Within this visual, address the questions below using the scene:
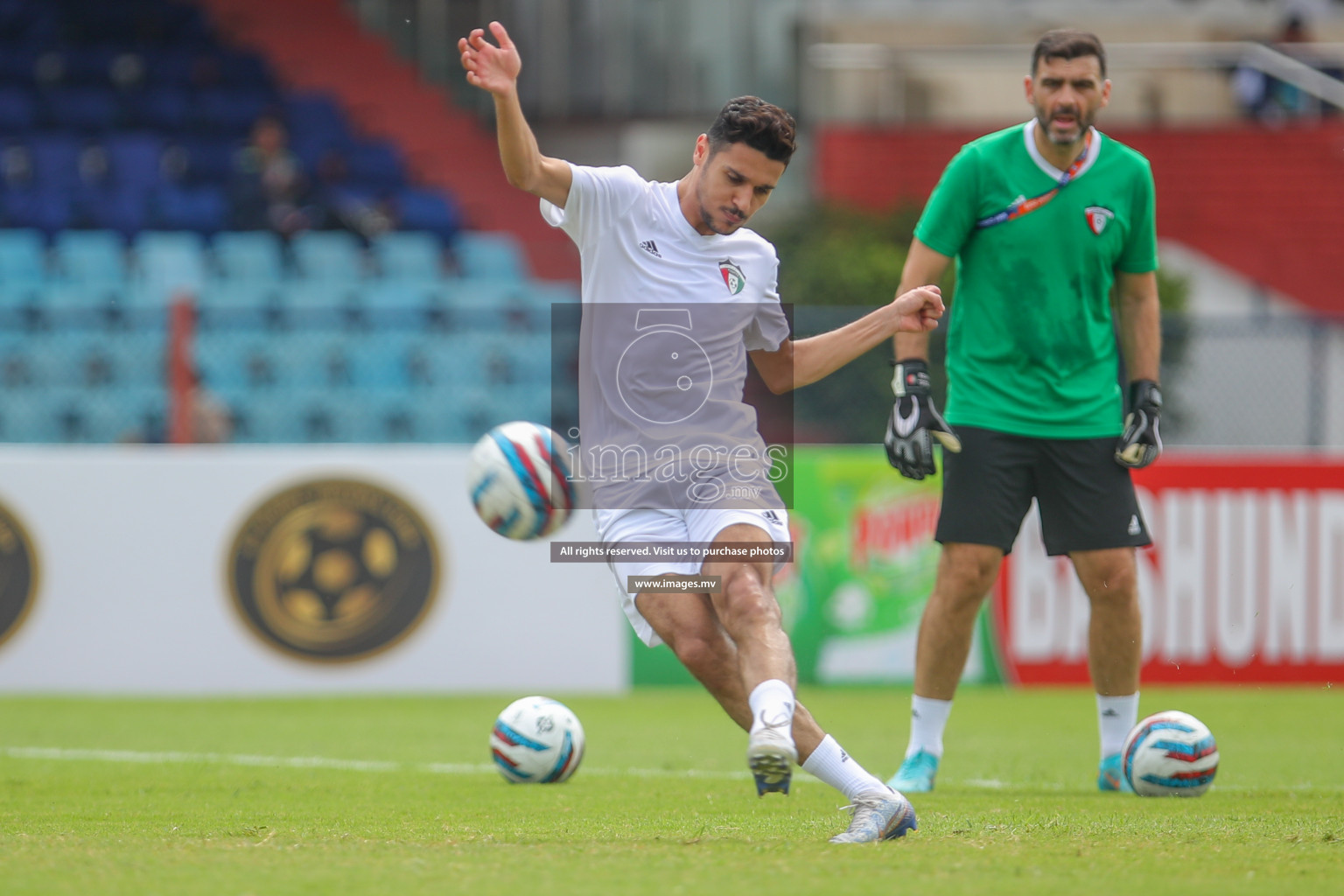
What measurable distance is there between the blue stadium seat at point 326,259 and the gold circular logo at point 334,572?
4201 mm

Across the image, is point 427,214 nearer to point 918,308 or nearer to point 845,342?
point 845,342

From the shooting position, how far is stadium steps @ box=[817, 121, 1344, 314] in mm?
15969

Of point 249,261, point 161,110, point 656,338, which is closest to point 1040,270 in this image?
point 656,338

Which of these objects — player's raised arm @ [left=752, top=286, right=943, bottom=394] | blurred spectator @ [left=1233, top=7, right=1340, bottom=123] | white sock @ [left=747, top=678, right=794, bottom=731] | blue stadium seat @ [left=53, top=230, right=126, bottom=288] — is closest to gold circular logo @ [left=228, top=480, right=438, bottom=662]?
blue stadium seat @ [left=53, top=230, right=126, bottom=288]

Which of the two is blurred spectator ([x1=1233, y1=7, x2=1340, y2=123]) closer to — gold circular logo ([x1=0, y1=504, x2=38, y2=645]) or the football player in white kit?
gold circular logo ([x1=0, y1=504, x2=38, y2=645])

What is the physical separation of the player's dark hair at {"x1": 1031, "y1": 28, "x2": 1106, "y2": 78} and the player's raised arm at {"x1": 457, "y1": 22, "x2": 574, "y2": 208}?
2.04m

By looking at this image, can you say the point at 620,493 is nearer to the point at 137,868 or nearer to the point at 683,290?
the point at 683,290

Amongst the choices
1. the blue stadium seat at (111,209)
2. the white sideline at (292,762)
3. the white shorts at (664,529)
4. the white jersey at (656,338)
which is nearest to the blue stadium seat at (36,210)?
the blue stadium seat at (111,209)

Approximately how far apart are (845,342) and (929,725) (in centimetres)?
180

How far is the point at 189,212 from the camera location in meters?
14.6

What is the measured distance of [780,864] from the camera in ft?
12.7

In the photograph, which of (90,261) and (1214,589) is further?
(90,261)

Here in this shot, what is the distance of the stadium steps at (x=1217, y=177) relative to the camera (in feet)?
52.4

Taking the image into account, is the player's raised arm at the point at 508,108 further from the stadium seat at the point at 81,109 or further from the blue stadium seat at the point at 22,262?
the stadium seat at the point at 81,109
